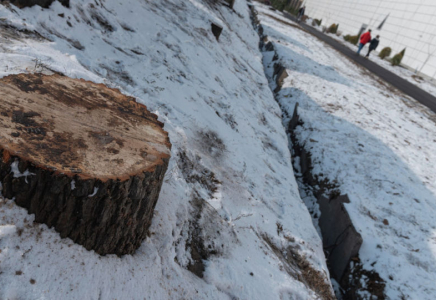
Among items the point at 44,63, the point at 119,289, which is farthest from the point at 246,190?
the point at 44,63

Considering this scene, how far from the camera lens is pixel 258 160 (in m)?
4.84

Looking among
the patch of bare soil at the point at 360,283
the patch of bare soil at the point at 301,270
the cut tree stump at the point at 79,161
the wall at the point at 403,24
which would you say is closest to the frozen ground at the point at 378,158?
the patch of bare soil at the point at 360,283

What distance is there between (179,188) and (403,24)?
26.9 meters

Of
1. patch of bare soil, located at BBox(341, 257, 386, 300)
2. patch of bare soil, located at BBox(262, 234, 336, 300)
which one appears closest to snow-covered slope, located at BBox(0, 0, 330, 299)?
patch of bare soil, located at BBox(262, 234, 336, 300)

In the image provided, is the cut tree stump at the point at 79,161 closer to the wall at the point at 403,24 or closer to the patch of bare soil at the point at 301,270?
the patch of bare soil at the point at 301,270

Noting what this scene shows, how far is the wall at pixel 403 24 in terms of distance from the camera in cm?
1908

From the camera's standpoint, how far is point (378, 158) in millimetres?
7367

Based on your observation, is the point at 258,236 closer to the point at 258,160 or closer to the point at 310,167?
the point at 258,160

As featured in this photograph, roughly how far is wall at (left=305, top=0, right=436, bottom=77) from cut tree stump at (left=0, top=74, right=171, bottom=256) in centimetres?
2256

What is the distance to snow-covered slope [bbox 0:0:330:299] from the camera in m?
1.63

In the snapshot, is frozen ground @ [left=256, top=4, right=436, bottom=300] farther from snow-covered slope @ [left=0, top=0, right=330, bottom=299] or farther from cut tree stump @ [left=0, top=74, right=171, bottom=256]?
cut tree stump @ [left=0, top=74, right=171, bottom=256]

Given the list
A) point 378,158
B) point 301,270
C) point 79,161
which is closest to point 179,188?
point 79,161

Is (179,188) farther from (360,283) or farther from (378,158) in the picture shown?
(378,158)

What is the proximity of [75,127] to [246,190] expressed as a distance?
8.48 ft
